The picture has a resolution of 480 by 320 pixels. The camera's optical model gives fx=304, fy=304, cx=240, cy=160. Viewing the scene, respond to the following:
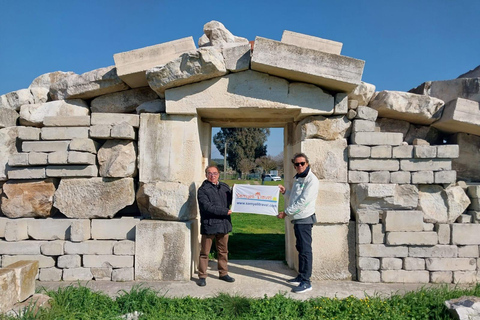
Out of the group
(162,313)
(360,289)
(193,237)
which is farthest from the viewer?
(193,237)

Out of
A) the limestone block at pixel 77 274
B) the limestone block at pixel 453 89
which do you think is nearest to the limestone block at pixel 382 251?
the limestone block at pixel 453 89

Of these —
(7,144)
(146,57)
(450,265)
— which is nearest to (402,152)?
(450,265)

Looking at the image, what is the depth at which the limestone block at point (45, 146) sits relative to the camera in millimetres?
4168

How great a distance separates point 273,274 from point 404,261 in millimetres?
1749

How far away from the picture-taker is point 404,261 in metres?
4.00

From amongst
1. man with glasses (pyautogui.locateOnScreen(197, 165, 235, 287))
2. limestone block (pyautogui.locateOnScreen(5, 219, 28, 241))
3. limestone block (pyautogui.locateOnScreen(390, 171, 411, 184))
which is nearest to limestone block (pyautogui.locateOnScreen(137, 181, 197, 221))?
man with glasses (pyautogui.locateOnScreen(197, 165, 235, 287))

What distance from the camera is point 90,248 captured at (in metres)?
4.06

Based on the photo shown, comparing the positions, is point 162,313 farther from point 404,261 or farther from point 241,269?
point 404,261

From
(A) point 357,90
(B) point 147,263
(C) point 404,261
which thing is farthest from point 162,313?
(A) point 357,90

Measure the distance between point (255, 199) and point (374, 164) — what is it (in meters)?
1.68

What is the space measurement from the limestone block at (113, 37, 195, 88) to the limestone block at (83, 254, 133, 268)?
2.45m

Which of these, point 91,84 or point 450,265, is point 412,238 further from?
point 91,84

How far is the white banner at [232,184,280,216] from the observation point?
4016 millimetres

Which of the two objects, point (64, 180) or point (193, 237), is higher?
Result: point (64, 180)
